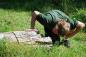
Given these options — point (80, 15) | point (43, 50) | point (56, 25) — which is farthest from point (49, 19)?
point (80, 15)

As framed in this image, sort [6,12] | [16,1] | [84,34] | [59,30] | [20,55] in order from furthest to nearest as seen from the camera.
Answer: [16,1] → [6,12] → [84,34] → [59,30] → [20,55]

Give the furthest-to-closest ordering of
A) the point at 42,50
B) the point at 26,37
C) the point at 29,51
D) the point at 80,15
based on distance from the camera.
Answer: the point at 80,15 → the point at 26,37 → the point at 42,50 → the point at 29,51

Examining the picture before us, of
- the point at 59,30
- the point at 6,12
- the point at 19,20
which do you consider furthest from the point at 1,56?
the point at 6,12

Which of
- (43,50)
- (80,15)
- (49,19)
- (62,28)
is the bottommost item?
(80,15)

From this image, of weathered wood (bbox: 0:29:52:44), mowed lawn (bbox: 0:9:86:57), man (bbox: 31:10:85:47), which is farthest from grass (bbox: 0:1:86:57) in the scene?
man (bbox: 31:10:85:47)

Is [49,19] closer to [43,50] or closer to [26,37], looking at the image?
[26,37]

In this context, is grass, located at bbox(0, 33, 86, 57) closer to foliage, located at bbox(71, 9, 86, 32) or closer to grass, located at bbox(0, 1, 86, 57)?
grass, located at bbox(0, 1, 86, 57)

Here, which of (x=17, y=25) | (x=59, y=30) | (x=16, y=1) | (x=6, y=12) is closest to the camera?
(x=59, y=30)

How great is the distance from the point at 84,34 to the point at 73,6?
10.7 feet

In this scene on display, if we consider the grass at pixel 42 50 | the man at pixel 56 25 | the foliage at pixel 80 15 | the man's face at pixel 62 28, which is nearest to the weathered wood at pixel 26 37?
the grass at pixel 42 50

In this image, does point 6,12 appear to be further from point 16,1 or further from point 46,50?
point 46,50

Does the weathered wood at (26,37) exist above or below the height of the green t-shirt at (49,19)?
below

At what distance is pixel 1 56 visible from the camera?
6.82 metres

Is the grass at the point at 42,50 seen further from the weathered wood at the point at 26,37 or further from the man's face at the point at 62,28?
the man's face at the point at 62,28
